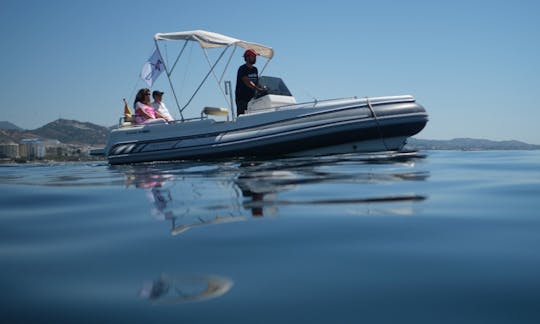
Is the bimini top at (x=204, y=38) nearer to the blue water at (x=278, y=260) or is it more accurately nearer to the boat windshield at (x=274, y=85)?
the boat windshield at (x=274, y=85)

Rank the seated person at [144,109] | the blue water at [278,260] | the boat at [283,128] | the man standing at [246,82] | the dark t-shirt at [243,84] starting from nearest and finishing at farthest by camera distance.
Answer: the blue water at [278,260] → the boat at [283,128] → the man standing at [246,82] → the dark t-shirt at [243,84] → the seated person at [144,109]

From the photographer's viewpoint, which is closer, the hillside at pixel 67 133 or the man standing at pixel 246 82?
the man standing at pixel 246 82

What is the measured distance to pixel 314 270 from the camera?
1635mm

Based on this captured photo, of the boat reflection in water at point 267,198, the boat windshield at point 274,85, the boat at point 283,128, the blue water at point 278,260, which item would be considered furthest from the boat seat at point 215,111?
the blue water at point 278,260

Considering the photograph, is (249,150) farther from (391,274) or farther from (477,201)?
(391,274)

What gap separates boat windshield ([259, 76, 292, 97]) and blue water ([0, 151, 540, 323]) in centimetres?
853

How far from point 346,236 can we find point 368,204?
39.3 inches

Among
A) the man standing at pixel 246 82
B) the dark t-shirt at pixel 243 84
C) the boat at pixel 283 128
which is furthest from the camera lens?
the dark t-shirt at pixel 243 84

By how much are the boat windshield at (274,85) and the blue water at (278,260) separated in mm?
8534

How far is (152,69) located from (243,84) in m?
2.96

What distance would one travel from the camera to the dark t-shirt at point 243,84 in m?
11.5

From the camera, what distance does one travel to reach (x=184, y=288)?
4.78 ft

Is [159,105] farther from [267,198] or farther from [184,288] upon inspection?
[184,288]

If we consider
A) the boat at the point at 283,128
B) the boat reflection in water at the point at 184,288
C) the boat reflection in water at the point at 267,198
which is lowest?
the boat reflection in water at the point at 184,288
